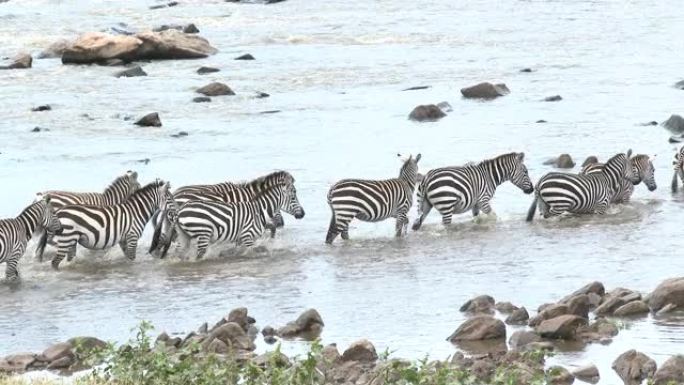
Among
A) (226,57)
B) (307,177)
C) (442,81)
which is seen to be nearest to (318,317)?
(307,177)

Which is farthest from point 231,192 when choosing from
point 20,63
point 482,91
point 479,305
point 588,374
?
point 20,63

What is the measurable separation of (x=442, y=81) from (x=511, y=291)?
19.3m

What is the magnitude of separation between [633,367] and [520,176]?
9246mm

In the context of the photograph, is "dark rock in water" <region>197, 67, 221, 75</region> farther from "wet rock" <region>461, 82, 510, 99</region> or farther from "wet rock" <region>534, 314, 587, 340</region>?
"wet rock" <region>534, 314, 587, 340</region>

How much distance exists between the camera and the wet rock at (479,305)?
1496cm

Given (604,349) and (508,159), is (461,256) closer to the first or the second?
(508,159)

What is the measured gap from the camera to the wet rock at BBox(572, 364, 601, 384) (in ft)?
39.9

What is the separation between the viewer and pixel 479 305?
15008 mm

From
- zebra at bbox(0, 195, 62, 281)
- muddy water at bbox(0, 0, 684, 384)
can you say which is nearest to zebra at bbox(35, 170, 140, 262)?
zebra at bbox(0, 195, 62, 281)

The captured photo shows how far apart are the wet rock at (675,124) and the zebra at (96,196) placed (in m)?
10.9

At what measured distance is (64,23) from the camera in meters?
50.0

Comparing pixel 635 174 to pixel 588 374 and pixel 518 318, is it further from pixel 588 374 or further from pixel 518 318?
pixel 588 374

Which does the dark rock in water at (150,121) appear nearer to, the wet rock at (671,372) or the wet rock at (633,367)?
the wet rock at (633,367)

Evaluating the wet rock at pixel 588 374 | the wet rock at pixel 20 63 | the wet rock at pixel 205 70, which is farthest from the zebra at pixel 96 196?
the wet rock at pixel 20 63
